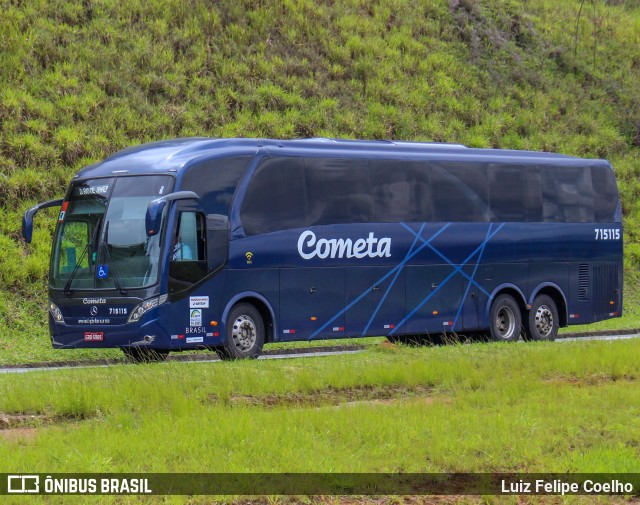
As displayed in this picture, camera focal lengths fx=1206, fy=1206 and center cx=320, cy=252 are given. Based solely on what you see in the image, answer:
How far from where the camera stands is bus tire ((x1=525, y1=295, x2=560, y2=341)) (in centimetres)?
2570

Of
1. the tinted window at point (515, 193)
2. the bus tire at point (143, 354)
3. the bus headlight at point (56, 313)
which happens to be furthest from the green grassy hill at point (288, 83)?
the tinted window at point (515, 193)

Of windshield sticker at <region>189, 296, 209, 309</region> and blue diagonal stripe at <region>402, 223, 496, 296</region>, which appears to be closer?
windshield sticker at <region>189, 296, 209, 309</region>

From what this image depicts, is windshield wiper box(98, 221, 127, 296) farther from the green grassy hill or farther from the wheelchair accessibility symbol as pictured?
the green grassy hill

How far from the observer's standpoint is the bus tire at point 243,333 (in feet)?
65.8

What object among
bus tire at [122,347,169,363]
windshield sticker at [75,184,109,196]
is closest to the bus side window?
bus tire at [122,347,169,363]

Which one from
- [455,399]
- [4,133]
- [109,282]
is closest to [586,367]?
[455,399]

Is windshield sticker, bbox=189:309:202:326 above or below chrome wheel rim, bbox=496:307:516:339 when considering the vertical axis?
above

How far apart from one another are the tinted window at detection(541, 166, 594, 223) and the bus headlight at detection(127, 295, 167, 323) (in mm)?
10295

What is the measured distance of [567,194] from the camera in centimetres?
2672

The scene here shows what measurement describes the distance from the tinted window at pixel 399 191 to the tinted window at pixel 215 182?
3461 mm

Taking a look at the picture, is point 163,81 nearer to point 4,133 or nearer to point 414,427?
point 4,133

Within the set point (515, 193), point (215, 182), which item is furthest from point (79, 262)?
point (515, 193)

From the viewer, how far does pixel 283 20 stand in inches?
1670

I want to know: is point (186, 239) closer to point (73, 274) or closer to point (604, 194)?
point (73, 274)
